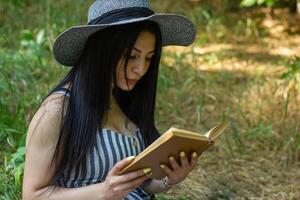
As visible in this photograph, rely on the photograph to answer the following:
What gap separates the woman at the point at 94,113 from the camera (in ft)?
5.75

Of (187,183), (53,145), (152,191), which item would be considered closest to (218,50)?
(187,183)

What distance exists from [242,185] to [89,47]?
5.29 feet

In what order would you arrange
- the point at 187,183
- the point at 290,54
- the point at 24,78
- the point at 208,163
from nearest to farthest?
the point at 187,183
the point at 208,163
the point at 24,78
the point at 290,54

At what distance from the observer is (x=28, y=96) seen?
12.0 ft

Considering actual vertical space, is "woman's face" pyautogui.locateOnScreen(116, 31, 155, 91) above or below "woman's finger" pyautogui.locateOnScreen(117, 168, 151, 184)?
above

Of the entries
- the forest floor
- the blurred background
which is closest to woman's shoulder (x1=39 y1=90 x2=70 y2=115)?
the blurred background

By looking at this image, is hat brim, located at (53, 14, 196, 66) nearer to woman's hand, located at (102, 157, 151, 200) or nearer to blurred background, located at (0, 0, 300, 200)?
woman's hand, located at (102, 157, 151, 200)

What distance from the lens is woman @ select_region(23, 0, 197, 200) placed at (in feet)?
5.75

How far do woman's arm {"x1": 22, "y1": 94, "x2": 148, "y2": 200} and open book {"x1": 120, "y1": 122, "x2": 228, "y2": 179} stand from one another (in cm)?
5

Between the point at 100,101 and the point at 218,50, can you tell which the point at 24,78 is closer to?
the point at 218,50

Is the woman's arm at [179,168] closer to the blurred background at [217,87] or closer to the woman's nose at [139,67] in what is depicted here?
the woman's nose at [139,67]

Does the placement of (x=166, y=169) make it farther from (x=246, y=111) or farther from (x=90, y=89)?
(x=246, y=111)

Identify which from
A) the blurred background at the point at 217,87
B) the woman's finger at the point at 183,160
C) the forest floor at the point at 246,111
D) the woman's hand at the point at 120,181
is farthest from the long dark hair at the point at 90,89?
the forest floor at the point at 246,111

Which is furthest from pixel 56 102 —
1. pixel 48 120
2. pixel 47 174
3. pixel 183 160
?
pixel 183 160
